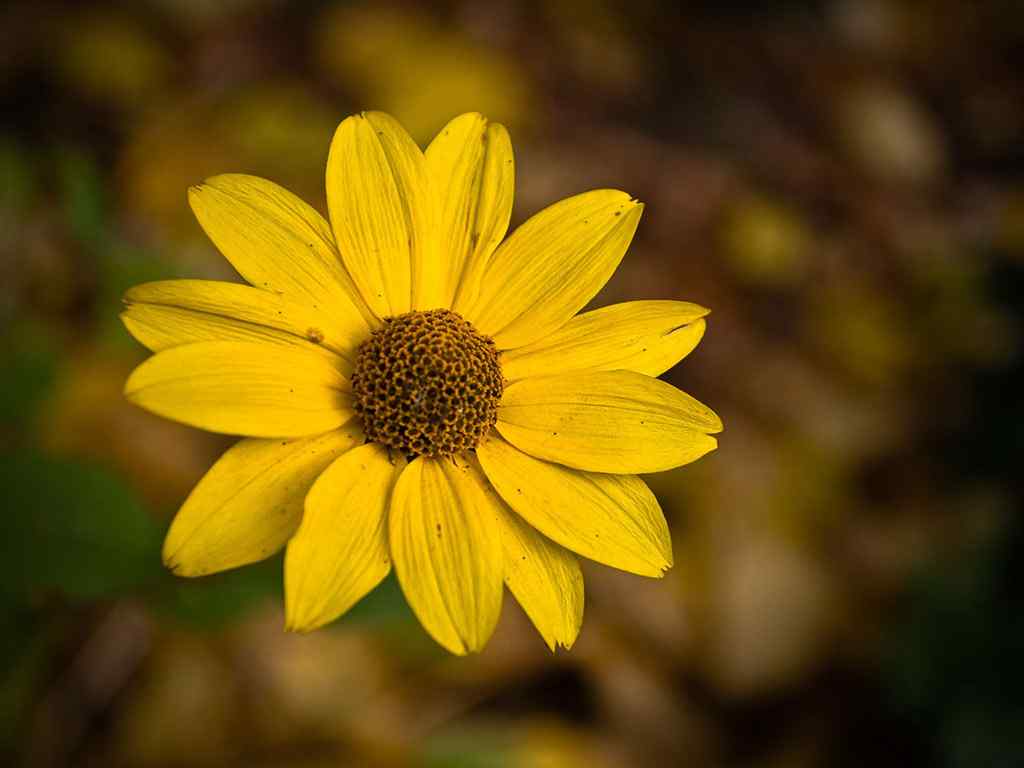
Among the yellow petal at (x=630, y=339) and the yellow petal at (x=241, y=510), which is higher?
the yellow petal at (x=630, y=339)

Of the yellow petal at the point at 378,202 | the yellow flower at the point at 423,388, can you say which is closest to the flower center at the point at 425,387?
the yellow flower at the point at 423,388

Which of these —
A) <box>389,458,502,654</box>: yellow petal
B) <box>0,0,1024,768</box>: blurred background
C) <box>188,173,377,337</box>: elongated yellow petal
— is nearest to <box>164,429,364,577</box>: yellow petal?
<box>389,458,502,654</box>: yellow petal

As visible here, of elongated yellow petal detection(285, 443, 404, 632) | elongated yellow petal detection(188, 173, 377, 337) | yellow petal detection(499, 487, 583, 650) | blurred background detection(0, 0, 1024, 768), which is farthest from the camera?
blurred background detection(0, 0, 1024, 768)

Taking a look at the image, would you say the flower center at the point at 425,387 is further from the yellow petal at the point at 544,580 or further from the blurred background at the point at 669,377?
the blurred background at the point at 669,377

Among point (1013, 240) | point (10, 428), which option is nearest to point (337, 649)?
point (10, 428)

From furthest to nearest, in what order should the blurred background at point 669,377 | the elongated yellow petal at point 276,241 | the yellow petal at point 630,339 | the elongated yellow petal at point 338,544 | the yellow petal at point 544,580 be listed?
1. the blurred background at point 669,377
2. the yellow petal at point 630,339
3. the elongated yellow petal at point 276,241
4. the yellow petal at point 544,580
5. the elongated yellow petal at point 338,544

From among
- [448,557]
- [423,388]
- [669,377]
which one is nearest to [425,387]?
[423,388]

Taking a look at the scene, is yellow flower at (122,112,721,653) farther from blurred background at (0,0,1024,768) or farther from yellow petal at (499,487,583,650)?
blurred background at (0,0,1024,768)

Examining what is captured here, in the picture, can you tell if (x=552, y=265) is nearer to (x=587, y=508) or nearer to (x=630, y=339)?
(x=630, y=339)
